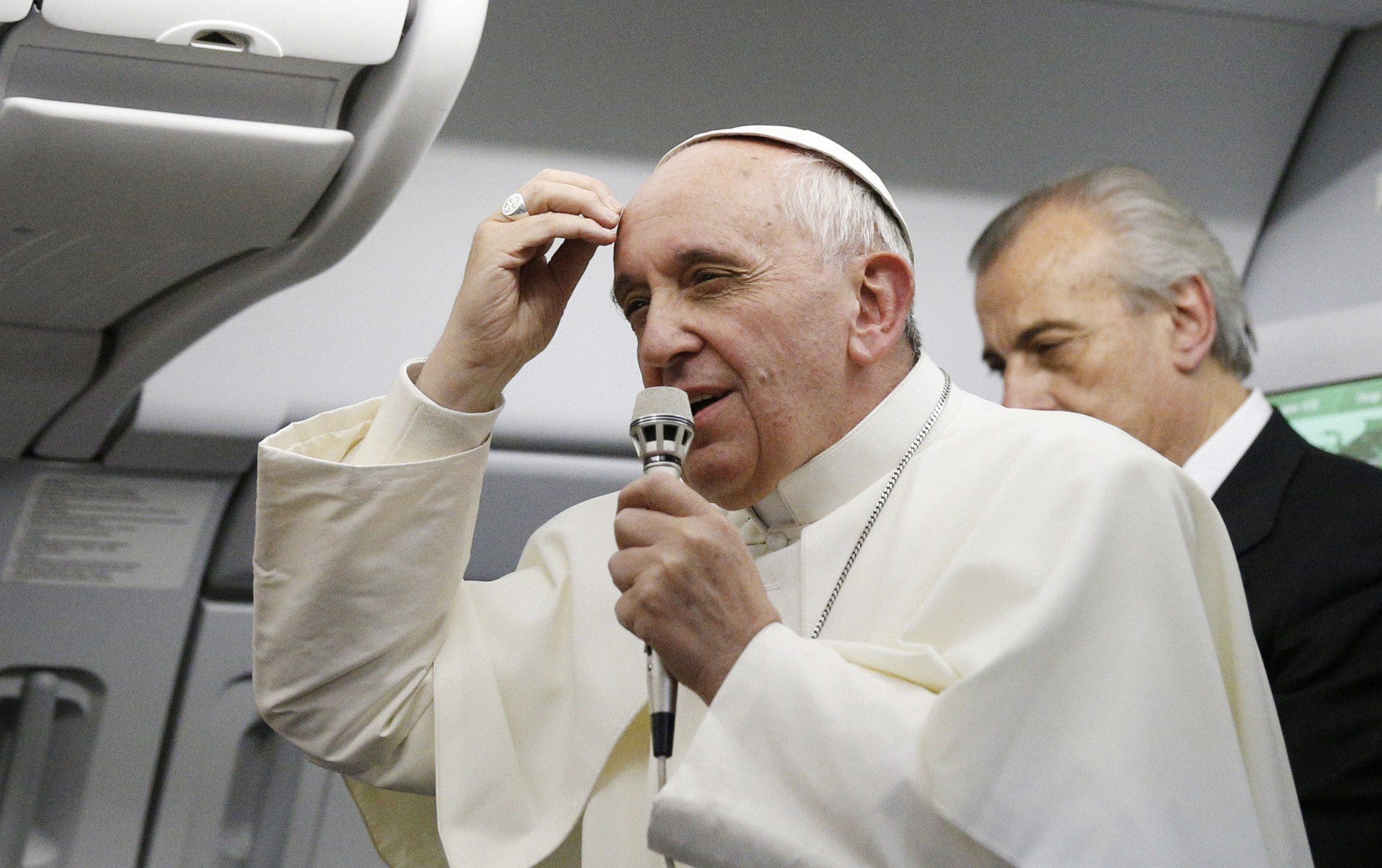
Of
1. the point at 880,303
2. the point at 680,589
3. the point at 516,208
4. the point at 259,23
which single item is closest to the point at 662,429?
the point at 680,589

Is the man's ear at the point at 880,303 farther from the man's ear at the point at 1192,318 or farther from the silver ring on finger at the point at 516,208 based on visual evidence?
the man's ear at the point at 1192,318

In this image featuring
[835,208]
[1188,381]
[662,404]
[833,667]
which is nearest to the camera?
[833,667]

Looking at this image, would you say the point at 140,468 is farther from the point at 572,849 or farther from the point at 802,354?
the point at 802,354

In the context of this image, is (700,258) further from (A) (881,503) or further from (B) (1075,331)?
(B) (1075,331)

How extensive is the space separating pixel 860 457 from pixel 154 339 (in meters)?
1.47

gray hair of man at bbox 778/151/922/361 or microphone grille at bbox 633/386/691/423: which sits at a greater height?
gray hair of man at bbox 778/151/922/361

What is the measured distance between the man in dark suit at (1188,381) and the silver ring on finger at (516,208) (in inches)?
54.7

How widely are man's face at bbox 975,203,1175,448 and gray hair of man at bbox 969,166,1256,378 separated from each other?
0.09 ft

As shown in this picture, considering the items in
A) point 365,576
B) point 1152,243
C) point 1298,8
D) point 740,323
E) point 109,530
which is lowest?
point 109,530

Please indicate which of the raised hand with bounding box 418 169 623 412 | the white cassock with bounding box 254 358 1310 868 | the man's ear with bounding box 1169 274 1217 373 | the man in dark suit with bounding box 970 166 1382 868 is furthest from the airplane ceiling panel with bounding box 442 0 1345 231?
the white cassock with bounding box 254 358 1310 868

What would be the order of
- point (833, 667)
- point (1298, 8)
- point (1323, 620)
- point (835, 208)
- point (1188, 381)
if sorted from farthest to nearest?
1. point (1298, 8)
2. point (1188, 381)
3. point (1323, 620)
4. point (835, 208)
5. point (833, 667)

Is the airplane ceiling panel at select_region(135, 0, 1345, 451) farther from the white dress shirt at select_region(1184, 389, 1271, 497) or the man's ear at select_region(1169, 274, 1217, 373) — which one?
the white dress shirt at select_region(1184, 389, 1271, 497)

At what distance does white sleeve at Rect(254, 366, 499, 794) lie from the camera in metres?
2.00

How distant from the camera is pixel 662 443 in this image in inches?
62.4
